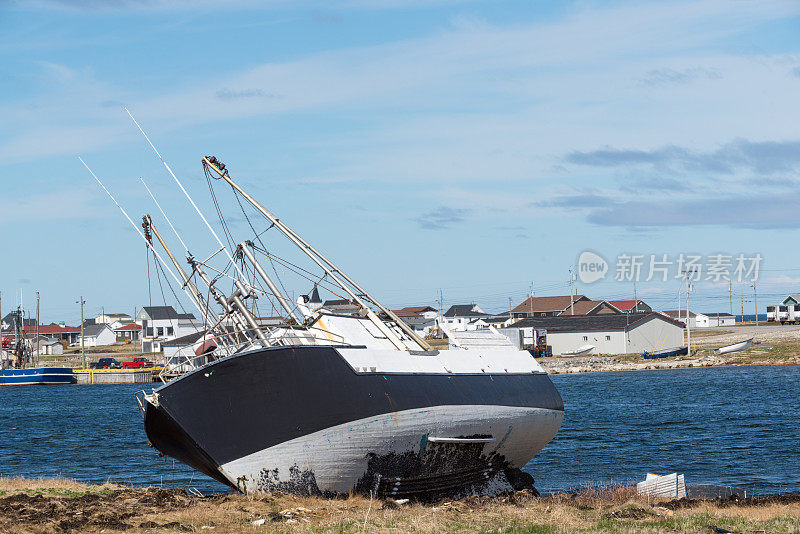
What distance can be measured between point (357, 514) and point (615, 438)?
3286 centimetres

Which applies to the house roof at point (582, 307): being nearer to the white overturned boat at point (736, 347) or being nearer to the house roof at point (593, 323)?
the house roof at point (593, 323)

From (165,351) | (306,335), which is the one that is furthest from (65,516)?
(165,351)

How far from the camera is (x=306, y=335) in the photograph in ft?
87.7

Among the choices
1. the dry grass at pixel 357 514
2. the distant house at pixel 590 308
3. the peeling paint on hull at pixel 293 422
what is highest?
the distant house at pixel 590 308

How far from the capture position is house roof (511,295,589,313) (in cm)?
18675

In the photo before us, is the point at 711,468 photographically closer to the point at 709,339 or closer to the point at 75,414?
the point at 75,414

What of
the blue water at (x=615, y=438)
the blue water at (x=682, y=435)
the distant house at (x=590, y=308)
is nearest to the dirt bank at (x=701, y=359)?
the blue water at (x=615, y=438)

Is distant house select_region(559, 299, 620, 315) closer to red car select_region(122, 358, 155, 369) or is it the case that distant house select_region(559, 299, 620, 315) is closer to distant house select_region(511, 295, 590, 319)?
distant house select_region(511, 295, 590, 319)

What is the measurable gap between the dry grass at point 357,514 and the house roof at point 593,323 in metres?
110

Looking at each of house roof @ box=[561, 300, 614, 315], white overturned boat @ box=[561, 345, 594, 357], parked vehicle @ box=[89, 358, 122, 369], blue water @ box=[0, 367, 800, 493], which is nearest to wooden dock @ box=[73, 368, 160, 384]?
parked vehicle @ box=[89, 358, 122, 369]

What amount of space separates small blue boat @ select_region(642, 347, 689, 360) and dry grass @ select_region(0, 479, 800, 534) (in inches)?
4068

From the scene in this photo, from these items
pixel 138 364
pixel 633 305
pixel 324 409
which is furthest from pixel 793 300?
pixel 324 409

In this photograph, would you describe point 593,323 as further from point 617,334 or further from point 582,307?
point 582,307

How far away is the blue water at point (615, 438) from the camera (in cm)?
3844
